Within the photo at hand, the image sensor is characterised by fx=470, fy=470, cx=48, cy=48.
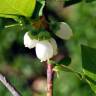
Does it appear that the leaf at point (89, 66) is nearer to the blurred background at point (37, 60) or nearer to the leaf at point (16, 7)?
the leaf at point (16, 7)

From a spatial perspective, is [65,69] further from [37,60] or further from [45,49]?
[37,60]

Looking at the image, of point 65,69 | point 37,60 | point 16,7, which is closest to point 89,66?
point 65,69

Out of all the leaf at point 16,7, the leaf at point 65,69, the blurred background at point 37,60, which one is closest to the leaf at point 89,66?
the leaf at point 65,69

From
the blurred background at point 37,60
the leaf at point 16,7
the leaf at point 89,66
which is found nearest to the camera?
the leaf at point 16,7

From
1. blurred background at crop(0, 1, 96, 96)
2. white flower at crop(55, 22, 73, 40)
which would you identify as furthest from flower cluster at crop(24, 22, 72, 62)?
blurred background at crop(0, 1, 96, 96)

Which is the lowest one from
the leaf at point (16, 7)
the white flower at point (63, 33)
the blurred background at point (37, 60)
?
the blurred background at point (37, 60)

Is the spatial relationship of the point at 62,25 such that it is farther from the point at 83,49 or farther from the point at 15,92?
the point at 15,92

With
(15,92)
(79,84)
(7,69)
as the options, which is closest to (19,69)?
(7,69)
